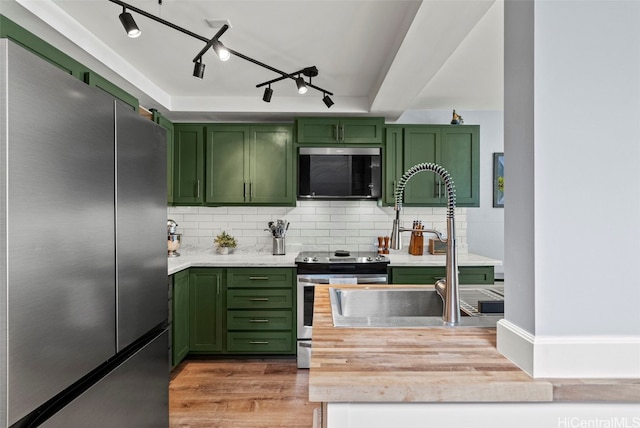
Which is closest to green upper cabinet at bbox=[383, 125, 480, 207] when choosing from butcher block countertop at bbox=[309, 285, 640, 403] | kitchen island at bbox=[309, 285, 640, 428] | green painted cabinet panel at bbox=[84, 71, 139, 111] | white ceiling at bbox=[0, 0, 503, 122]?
white ceiling at bbox=[0, 0, 503, 122]

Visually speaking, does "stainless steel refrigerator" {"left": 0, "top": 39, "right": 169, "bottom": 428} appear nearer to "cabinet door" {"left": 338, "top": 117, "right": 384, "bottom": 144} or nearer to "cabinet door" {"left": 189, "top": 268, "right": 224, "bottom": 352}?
"cabinet door" {"left": 189, "top": 268, "right": 224, "bottom": 352}

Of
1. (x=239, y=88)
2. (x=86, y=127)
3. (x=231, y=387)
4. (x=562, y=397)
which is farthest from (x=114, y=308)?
(x=239, y=88)

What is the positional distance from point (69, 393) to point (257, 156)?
2679 millimetres

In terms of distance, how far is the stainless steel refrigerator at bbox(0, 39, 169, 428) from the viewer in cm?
91

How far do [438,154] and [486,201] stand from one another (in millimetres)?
928

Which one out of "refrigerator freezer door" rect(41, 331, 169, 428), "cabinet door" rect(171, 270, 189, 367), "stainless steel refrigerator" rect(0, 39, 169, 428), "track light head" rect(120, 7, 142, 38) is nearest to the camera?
"stainless steel refrigerator" rect(0, 39, 169, 428)

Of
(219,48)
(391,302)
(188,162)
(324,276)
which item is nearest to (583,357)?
(391,302)

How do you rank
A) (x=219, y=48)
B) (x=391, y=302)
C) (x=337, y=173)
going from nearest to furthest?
(x=391, y=302)
(x=219, y=48)
(x=337, y=173)

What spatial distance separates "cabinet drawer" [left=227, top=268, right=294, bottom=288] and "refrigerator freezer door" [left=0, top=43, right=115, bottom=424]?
193 cm

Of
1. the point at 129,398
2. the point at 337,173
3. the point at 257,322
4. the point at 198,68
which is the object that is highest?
the point at 198,68

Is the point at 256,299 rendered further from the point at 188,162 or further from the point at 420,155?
the point at 420,155

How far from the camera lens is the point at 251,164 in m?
3.56

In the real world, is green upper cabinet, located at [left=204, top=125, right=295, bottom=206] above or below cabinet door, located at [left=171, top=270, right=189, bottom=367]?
above

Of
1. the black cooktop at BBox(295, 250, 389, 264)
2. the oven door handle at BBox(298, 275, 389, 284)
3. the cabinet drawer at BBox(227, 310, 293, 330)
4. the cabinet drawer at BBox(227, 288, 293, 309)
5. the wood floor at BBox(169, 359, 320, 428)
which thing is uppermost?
the black cooktop at BBox(295, 250, 389, 264)
